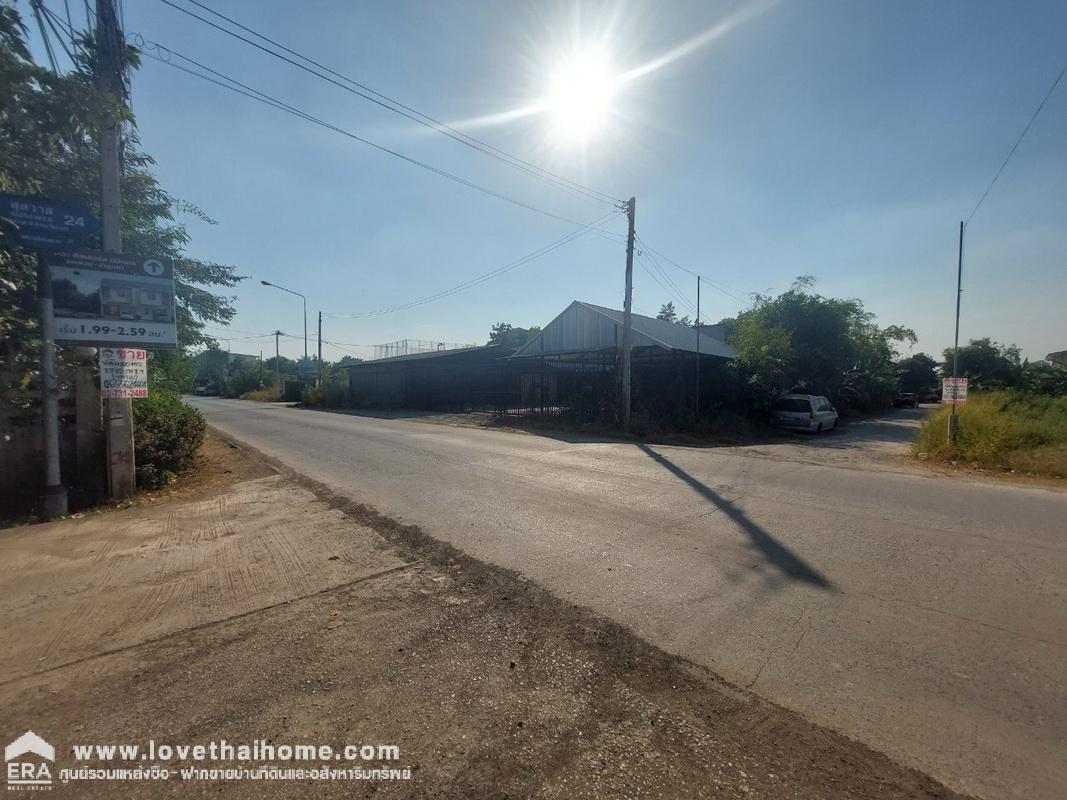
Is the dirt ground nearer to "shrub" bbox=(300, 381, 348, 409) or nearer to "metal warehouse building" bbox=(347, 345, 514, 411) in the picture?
"metal warehouse building" bbox=(347, 345, 514, 411)

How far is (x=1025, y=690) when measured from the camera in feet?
8.97

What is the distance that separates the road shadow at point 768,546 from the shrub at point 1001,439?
7.53m

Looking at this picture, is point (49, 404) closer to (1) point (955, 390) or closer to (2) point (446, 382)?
(1) point (955, 390)

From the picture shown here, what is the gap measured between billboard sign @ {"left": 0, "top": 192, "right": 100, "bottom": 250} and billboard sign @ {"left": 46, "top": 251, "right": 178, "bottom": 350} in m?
0.21

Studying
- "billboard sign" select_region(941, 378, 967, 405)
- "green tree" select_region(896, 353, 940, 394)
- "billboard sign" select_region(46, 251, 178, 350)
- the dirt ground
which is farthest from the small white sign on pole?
"green tree" select_region(896, 353, 940, 394)

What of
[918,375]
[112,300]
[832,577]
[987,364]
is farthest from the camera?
[918,375]

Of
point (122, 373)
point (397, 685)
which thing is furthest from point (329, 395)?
point (397, 685)

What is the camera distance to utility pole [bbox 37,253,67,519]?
20.7ft

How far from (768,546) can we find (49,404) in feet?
30.8

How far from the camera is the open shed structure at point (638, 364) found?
755 inches

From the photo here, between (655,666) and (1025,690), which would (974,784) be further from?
(655,666)

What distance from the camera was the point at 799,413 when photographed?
17922 mm

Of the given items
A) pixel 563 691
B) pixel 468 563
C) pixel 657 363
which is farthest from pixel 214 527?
pixel 657 363

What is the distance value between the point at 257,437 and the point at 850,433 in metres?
22.4
